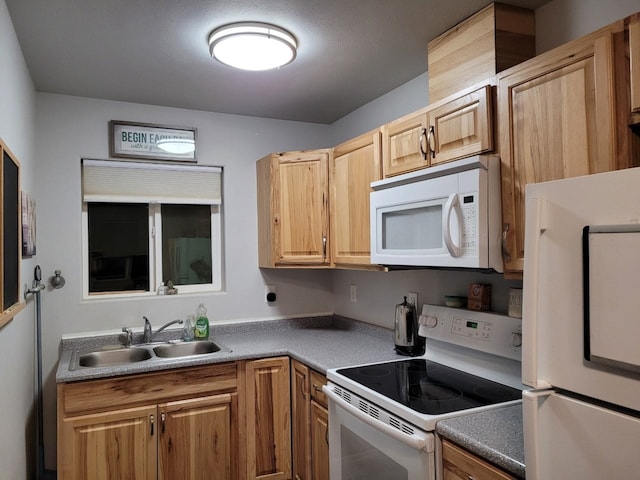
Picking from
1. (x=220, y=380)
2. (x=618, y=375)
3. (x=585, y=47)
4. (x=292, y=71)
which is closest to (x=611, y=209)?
(x=618, y=375)

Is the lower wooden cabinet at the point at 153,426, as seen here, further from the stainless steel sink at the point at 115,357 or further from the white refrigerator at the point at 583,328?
the white refrigerator at the point at 583,328

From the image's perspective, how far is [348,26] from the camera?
204cm

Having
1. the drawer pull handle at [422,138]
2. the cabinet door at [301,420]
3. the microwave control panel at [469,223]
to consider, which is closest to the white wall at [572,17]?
the drawer pull handle at [422,138]

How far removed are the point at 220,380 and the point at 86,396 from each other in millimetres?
650

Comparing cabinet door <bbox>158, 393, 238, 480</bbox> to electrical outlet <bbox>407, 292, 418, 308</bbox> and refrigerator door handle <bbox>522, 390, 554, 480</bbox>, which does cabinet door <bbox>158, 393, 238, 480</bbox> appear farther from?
refrigerator door handle <bbox>522, 390, 554, 480</bbox>

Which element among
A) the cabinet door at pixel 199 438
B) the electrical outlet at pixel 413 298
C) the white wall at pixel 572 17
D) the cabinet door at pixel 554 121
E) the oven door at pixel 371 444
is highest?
the white wall at pixel 572 17

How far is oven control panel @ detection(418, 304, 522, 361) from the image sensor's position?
6.30 feet

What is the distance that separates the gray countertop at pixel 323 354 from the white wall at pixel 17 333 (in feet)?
0.69

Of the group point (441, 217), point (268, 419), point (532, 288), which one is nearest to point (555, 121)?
point (441, 217)

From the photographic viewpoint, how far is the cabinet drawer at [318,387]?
2.35 metres

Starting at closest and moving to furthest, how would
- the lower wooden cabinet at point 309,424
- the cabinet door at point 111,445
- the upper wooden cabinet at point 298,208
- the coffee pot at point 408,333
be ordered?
the cabinet door at point 111,445
the lower wooden cabinet at point 309,424
the coffee pot at point 408,333
the upper wooden cabinet at point 298,208

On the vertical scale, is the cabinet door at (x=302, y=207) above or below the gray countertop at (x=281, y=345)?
above

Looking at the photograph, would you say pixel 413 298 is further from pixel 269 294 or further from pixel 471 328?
pixel 269 294

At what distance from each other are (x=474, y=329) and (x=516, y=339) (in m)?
0.23
